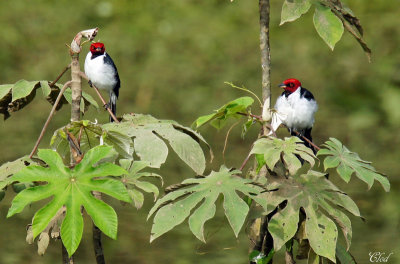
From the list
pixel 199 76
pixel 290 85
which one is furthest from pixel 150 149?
pixel 199 76

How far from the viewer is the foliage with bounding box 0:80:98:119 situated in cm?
184

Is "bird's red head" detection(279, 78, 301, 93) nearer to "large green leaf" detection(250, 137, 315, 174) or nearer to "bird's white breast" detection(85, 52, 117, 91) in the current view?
"bird's white breast" detection(85, 52, 117, 91)

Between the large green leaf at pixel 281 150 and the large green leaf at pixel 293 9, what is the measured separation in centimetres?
25

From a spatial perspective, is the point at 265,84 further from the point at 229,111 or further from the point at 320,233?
the point at 320,233

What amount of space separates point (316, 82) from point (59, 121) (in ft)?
6.10

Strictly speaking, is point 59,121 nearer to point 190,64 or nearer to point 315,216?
point 190,64

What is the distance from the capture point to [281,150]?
5.47 ft

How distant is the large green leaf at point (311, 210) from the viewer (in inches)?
68.1

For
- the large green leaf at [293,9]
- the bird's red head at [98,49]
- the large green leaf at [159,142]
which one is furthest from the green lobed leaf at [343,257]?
the bird's red head at [98,49]

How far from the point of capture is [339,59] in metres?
6.42

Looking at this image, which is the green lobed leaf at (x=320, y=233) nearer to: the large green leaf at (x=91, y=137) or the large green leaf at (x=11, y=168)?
the large green leaf at (x=91, y=137)

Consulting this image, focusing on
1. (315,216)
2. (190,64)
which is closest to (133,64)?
(190,64)

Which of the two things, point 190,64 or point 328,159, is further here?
point 190,64

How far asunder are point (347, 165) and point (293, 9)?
340 mm
